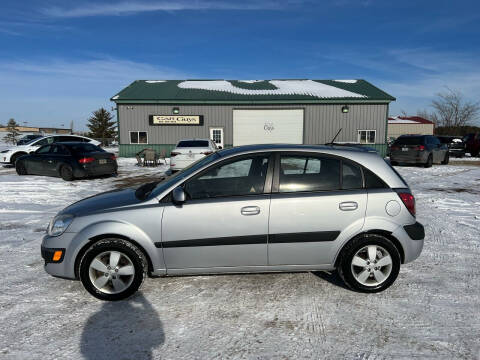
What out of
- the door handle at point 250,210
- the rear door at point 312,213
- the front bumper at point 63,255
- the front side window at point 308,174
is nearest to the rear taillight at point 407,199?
the rear door at point 312,213

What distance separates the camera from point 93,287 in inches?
127

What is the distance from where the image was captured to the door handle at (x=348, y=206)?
325 cm

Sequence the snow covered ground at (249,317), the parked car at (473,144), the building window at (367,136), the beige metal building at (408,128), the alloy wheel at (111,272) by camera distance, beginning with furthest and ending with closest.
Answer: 1. the beige metal building at (408,128)
2. the parked car at (473,144)
3. the building window at (367,136)
4. the alloy wheel at (111,272)
5. the snow covered ground at (249,317)

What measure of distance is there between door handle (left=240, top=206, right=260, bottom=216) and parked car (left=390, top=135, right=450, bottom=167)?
14603 millimetres

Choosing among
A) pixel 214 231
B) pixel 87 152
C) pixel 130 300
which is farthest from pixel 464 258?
pixel 87 152

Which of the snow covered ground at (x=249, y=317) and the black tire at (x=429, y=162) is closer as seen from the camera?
the snow covered ground at (x=249, y=317)

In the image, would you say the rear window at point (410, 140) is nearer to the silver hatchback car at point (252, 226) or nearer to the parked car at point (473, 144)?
the parked car at point (473, 144)

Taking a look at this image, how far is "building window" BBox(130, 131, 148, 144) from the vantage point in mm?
22438

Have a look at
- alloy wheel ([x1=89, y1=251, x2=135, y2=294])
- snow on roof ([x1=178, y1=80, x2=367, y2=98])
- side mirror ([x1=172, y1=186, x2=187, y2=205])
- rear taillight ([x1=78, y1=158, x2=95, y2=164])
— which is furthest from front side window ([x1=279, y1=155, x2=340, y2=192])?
snow on roof ([x1=178, y1=80, x2=367, y2=98])

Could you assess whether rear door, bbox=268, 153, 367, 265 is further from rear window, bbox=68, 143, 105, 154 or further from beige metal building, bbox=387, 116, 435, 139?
beige metal building, bbox=387, 116, 435, 139

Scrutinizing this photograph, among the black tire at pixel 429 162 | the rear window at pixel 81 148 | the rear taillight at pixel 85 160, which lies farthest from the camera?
the black tire at pixel 429 162

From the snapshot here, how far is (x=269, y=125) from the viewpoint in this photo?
72.4 ft

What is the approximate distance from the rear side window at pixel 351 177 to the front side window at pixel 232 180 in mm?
868

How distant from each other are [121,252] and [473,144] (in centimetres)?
2792
